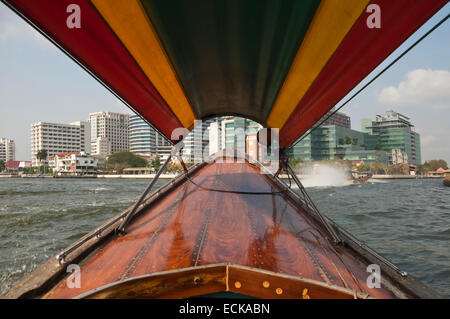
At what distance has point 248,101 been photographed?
3.93 metres

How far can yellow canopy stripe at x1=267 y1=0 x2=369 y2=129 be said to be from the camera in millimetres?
1756

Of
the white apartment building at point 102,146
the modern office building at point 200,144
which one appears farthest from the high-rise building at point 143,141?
the modern office building at point 200,144

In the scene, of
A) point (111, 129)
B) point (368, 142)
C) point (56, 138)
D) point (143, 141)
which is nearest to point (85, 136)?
point (56, 138)

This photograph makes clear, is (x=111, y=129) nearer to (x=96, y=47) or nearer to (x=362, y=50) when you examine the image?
(x=96, y=47)

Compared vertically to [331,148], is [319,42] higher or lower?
lower

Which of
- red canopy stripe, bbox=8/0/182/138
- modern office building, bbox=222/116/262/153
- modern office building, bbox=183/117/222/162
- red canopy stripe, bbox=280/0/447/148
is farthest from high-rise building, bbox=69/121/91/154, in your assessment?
red canopy stripe, bbox=280/0/447/148

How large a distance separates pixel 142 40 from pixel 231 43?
2.59ft

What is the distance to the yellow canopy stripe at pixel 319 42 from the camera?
176cm

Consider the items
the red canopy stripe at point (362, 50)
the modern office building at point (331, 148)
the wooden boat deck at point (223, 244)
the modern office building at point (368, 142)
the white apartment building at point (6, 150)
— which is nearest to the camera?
the red canopy stripe at point (362, 50)

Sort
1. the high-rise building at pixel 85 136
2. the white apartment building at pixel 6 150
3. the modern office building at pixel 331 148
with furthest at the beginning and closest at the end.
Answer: the white apartment building at pixel 6 150
the high-rise building at pixel 85 136
the modern office building at pixel 331 148

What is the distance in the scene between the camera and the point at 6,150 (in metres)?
181

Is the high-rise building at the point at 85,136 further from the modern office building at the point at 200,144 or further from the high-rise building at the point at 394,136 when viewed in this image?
the modern office building at the point at 200,144
